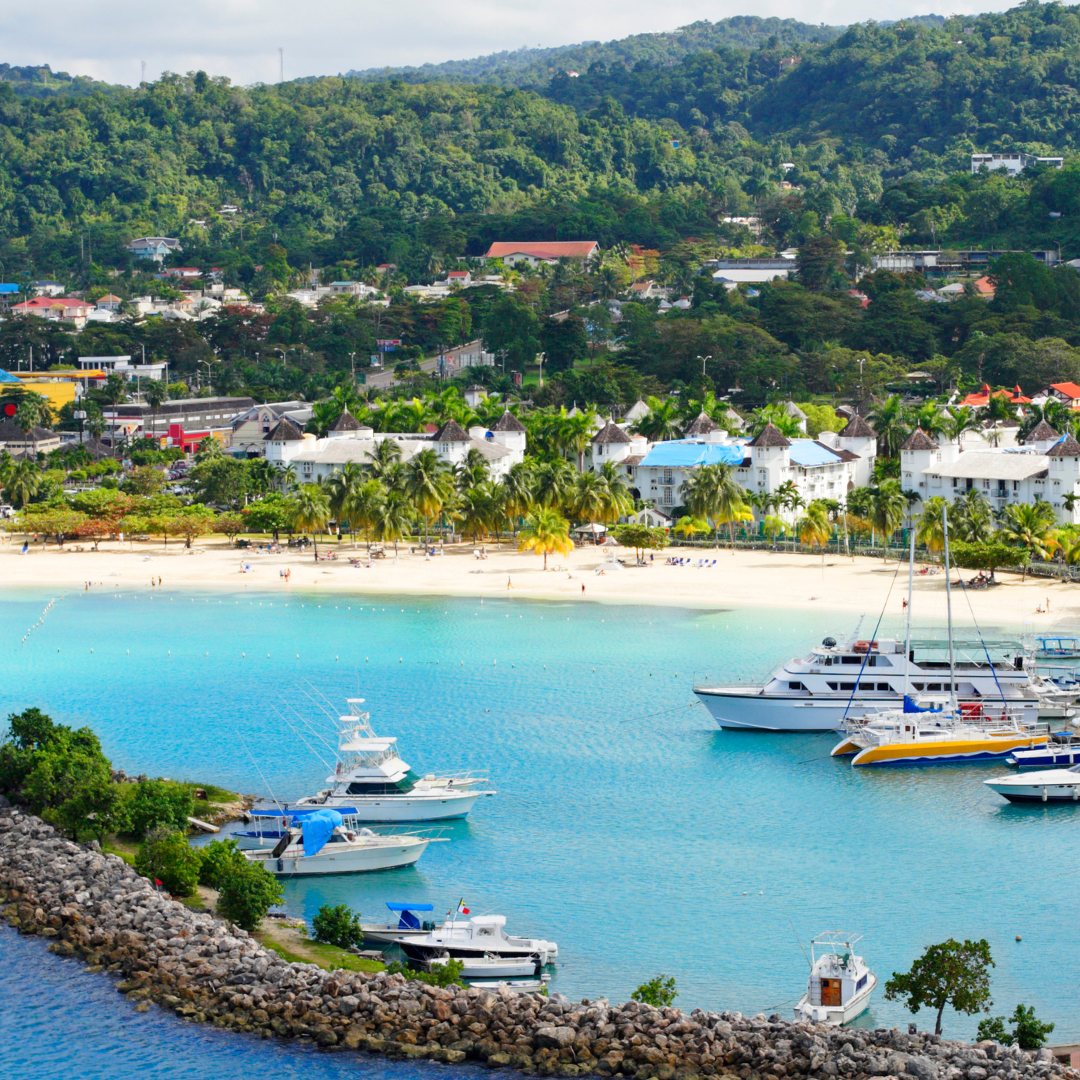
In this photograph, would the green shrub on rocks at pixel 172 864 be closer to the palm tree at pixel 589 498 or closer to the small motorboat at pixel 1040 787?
the small motorboat at pixel 1040 787

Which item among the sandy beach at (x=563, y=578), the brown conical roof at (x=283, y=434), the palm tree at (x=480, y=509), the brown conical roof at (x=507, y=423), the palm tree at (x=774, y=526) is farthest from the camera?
the brown conical roof at (x=507, y=423)

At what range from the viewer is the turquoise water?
31.3m

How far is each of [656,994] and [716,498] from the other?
157 ft

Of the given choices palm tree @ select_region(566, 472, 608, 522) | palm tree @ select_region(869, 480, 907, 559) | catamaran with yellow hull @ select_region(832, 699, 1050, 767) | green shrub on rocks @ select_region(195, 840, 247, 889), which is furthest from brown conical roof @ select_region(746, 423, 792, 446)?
green shrub on rocks @ select_region(195, 840, 247, 889)

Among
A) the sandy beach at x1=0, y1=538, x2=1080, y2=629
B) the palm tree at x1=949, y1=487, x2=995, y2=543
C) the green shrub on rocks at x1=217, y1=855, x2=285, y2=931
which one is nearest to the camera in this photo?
the green shrub on rocks at x1=217, y1=855, x2=285, y2=931

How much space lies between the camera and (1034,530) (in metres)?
65.9

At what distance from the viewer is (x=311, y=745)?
146ft

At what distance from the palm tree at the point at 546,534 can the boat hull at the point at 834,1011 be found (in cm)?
4324

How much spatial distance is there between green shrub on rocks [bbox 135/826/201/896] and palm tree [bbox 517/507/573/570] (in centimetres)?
3747

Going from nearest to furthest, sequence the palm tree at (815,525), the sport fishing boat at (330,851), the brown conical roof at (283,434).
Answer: the sport fishing boat at (330,851) < the palm tree at (815,525) < the brown conical roof at (283,434)

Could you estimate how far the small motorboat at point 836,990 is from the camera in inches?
1067

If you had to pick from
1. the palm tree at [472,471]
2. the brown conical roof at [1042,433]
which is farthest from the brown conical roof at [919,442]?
the palm tree at [472,471]

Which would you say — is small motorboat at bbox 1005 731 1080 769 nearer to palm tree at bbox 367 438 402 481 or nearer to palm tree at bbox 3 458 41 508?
palm tree at bbox 367 438 402 481

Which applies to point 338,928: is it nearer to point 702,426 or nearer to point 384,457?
point 384,457
